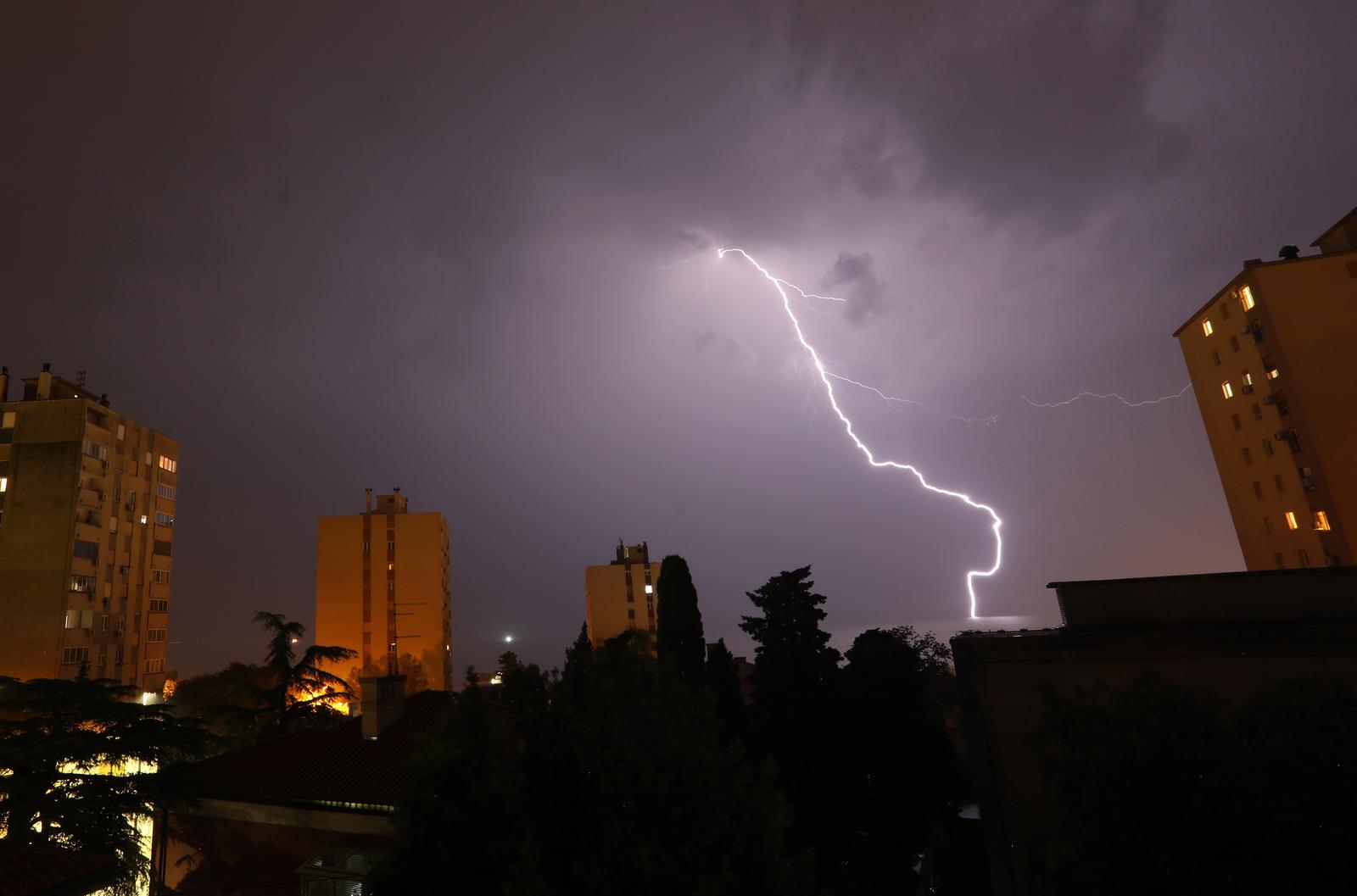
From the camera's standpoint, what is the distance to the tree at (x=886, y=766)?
19.2 metres

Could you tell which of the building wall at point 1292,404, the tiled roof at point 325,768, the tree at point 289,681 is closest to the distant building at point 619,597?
the tree at point 289,681

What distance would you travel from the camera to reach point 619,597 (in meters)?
86.6

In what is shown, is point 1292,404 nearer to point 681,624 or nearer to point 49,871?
point 681,624

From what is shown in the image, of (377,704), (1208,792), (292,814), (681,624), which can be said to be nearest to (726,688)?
(681,624)

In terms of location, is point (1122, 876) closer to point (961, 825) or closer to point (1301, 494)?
point (961, 825)

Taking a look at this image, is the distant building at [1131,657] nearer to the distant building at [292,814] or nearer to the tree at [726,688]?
the tree at [726,688]

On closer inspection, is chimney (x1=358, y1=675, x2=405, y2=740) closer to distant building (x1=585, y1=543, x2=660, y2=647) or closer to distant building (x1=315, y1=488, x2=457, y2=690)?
distant building (x1=315, y1=488, x2=457, y2=690)

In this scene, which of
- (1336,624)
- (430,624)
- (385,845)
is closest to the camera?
(1336,624)

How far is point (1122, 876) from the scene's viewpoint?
339 inches

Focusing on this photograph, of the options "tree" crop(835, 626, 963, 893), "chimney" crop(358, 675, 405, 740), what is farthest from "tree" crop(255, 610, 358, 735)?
"tree" crop(835, 626, 963, 893)

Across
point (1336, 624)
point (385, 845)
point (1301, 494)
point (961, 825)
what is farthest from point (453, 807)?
point (1301, 494)

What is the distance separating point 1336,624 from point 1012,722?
18.2 ft

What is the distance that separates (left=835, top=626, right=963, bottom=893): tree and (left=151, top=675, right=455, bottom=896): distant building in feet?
39.3

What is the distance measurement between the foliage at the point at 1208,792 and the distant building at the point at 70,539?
56584 mm
